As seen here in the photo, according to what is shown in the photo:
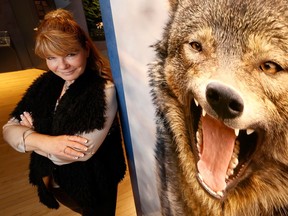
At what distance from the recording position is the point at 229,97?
0.49 m

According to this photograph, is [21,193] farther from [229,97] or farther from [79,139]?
[229,97]

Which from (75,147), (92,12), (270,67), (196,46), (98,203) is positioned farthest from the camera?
(92,12)

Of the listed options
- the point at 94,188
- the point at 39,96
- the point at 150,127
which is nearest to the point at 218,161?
the point at 150,127

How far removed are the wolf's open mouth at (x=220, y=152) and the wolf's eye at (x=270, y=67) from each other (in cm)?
12

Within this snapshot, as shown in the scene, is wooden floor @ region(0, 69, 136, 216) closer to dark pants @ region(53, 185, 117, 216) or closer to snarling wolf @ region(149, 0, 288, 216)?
dark pants @ region(53, 185, 117, 216)

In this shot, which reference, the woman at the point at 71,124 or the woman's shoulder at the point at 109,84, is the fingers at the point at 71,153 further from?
the woman's shoulder at the point at 109,84

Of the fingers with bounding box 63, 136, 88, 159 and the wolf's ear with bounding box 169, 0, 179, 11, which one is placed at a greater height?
the wolf's ear with bounding box 169, 0, 179, 11

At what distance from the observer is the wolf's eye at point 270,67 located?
0.43 metres

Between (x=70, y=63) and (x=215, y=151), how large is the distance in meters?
0.97

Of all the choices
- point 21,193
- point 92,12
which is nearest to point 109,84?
point 92,12

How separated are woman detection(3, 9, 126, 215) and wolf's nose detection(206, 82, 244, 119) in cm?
81

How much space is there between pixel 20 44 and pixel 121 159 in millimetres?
6735

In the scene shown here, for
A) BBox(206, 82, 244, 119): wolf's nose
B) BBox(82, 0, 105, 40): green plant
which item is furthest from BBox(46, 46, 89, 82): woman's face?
BBox(82, 0, 105, 40): green plant

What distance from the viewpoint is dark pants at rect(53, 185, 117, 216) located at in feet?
5.25
